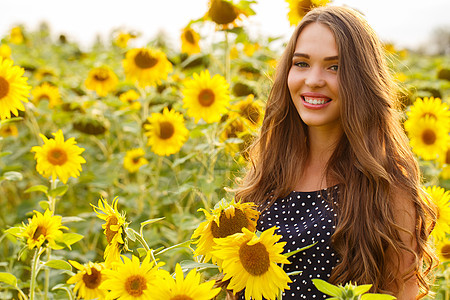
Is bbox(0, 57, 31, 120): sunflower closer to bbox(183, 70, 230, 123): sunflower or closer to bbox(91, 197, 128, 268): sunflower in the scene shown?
bbox(183, 70, 230, 123): sunflower

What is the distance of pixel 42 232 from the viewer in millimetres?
1552

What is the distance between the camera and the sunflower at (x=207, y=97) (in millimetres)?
2391

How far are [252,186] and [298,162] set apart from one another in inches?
6.9

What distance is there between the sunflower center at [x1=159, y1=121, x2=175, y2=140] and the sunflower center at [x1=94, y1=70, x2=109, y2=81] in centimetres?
92

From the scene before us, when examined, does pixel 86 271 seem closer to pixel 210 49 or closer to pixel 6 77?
pixel 6 77

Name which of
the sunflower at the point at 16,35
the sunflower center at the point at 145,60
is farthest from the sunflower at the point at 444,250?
the sunflower at the point at 16,35

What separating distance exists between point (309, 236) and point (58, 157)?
1.01 metres

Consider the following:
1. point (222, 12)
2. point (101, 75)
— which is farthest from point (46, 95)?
point (222, 12)

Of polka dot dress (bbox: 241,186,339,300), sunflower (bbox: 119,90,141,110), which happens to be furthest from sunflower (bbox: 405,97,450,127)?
sunflower (bbox: 119,90,141,110)

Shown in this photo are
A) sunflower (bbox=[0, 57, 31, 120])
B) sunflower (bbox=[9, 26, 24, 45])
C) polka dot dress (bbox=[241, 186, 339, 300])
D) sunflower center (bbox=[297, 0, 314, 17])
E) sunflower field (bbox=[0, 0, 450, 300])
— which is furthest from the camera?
sunflower (bbox=[9, 26, 24, 45])

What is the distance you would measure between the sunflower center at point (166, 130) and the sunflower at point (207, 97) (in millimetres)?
139

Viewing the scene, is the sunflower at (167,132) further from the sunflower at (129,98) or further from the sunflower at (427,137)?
the sunflower at (427,137)

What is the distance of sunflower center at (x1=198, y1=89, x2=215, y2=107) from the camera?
241cm

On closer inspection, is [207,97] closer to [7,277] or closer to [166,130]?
[166,130]
